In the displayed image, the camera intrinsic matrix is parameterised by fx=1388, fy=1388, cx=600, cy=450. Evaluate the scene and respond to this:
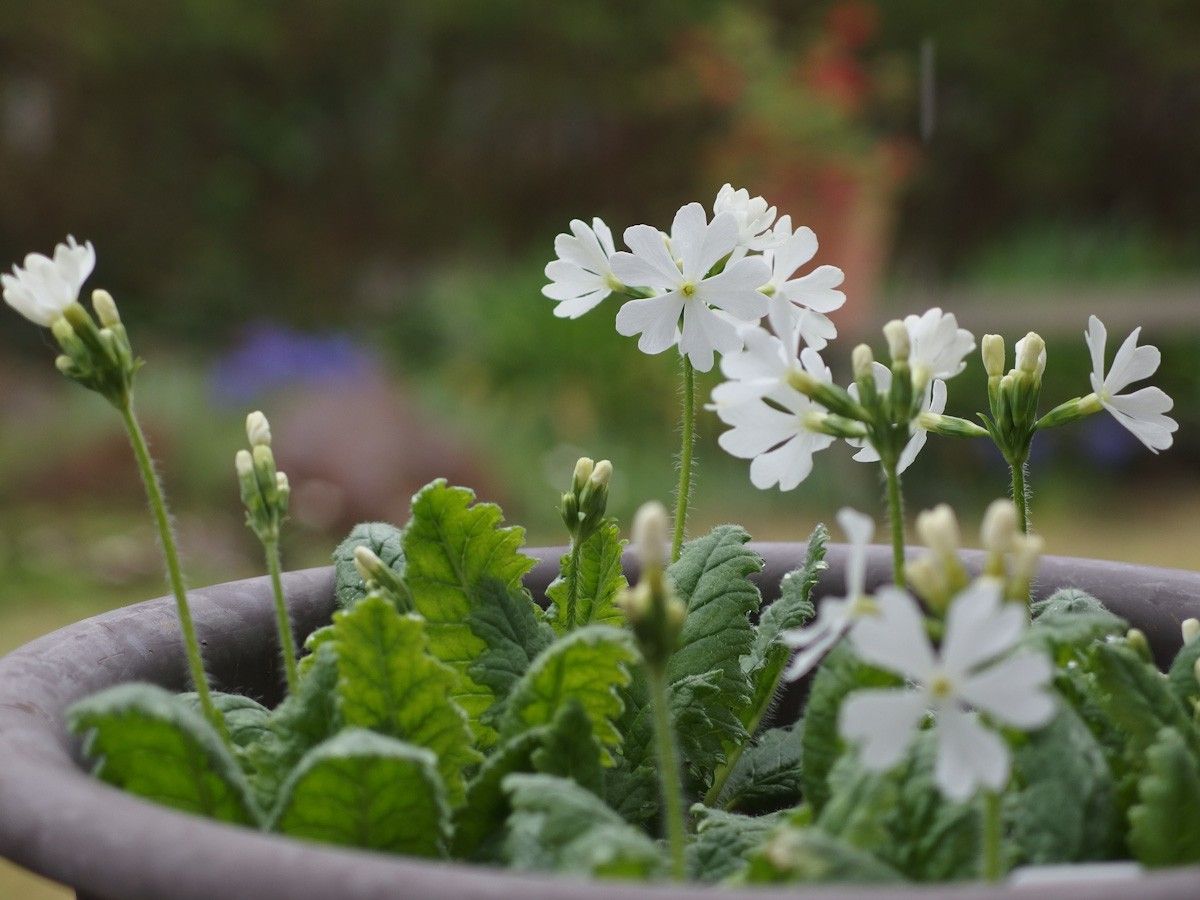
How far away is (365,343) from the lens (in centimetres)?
689

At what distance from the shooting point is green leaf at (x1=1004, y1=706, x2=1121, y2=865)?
64 centimetres

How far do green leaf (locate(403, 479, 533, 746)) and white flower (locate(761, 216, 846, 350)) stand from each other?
0.80ft

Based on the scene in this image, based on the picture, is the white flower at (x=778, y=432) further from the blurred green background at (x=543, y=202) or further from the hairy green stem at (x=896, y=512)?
the blurred green background at (x=543, y=202)

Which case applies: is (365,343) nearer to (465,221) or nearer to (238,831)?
(465,221)

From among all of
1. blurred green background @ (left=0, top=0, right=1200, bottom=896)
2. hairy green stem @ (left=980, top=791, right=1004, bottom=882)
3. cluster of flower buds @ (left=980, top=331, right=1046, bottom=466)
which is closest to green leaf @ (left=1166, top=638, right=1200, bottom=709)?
cluster of flower buds @ (left=980, top=331, right=1046, bottom=466)

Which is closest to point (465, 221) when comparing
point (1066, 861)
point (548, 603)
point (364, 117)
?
point (364, 117)

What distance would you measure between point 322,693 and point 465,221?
7229 millimetres

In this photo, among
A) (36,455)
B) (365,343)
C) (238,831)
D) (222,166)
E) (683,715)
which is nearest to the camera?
(238,831)

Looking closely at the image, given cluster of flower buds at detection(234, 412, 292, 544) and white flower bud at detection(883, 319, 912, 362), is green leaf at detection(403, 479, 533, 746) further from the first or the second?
white flower bud at detection(883, 319, 912, 362)

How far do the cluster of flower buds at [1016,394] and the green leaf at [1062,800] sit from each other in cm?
23

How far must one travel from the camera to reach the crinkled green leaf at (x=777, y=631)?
3.10 feet

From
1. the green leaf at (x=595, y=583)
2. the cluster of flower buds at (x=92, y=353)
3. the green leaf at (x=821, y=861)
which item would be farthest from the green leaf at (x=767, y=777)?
the cluster of flower buds at (x=92, y=353)

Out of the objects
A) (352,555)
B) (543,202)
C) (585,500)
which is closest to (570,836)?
(585,500)

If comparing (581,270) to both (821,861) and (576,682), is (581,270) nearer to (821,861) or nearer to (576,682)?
(576,682)
